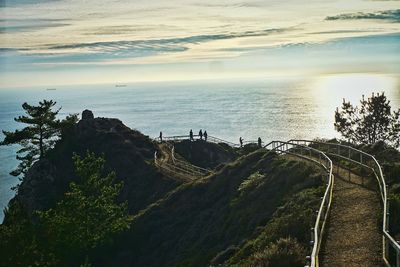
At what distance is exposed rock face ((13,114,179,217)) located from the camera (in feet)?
152

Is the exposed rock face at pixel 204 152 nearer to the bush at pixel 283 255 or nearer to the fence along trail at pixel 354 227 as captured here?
the fence along trail at pixel 354 227

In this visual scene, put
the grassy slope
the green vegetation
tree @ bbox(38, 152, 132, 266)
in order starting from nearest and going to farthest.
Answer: the grassy slope → the green vegetation → tree @ bbox(38, 152, 132, 266)

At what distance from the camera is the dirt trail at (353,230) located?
1308cm

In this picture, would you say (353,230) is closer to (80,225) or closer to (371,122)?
(80,225)

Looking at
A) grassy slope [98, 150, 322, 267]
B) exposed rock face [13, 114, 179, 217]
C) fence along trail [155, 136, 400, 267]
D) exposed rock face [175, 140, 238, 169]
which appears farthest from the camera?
exposed rock face [175, 140, 238, 169]

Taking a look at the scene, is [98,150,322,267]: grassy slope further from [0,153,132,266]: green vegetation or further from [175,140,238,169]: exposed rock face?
[175,140,238,169]: exposed rock face

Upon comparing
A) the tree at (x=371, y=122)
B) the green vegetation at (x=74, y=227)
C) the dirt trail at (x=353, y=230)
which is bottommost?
the green vegetation at (x=74, y=227)

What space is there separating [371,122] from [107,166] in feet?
109

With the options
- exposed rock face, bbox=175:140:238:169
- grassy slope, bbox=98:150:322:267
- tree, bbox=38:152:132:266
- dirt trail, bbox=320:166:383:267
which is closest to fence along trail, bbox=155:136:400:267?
dirt trail, bbox=320:166:383:267

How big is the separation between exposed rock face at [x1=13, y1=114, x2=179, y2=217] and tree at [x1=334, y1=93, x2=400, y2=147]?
26084mm

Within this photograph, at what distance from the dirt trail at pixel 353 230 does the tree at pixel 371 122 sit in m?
39.6

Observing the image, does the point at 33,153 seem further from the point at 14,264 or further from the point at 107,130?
the point at 14,264

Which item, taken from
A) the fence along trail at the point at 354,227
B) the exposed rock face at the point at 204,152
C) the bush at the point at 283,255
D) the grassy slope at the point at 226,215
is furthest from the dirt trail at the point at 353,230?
the exposed rock face at the point at 204,152

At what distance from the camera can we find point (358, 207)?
17828mm
